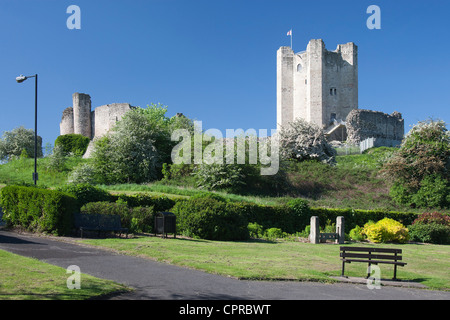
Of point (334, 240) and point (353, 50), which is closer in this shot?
point (334, 240)

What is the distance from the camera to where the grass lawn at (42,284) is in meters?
7.23

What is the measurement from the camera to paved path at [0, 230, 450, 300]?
8336 millimetres

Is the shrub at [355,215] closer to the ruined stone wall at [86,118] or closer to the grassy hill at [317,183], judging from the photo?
the grassy hill at [317,183]

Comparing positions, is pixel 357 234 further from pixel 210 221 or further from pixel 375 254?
pixel 375 254

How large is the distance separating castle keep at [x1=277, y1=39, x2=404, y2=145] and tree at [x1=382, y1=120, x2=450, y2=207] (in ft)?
105

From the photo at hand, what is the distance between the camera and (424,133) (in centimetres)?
3559

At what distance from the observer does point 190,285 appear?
8.96m

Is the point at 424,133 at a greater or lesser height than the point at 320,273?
greater

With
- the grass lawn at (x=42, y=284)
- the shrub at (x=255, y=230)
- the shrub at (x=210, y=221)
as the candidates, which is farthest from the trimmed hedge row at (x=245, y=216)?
the grass lawn at (x=42, y=284)

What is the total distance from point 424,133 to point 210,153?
1760 centimetres

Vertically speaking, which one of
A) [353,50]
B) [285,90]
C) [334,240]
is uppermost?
[353,50]

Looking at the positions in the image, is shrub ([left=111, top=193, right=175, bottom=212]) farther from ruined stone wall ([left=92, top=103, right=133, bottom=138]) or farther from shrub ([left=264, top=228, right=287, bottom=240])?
ruined stone wall ([left=92, top=103, right=133, bottom=138])
